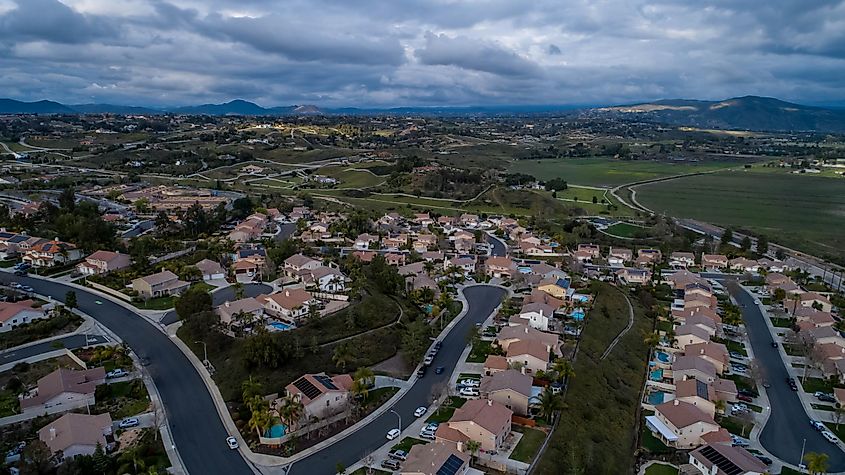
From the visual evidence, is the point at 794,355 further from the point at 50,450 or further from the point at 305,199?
the point at 305,199

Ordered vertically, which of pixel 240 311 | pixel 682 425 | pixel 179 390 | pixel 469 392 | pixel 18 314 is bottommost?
pixel 682 425

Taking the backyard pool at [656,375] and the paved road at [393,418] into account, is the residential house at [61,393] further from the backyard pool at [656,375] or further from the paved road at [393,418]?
the backyard pool at [656,375]

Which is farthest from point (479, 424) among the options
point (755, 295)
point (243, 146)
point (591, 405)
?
point (243, 146)

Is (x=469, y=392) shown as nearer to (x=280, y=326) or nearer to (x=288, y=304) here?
(x=280, y=326)

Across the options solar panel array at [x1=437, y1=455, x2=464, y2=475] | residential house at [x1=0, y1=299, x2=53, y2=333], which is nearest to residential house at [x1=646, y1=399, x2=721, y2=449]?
solar panel array at [x1=437, y1=455, x2=464, y2=475]

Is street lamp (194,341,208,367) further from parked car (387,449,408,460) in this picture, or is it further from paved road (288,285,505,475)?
parked car (387,449,408,460)

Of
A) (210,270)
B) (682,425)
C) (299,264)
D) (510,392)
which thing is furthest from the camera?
(299,264)

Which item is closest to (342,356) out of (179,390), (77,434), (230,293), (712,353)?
(179,390)
